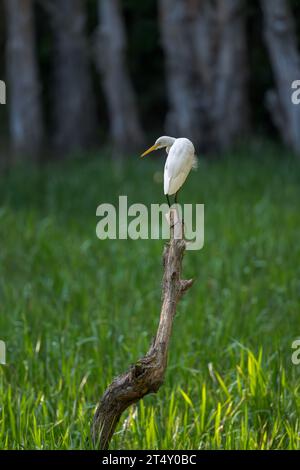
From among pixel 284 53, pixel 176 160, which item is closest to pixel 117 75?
pixel 284 53

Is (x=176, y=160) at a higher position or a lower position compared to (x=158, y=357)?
higher

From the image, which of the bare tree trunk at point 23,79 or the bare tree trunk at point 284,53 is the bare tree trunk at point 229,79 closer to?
the bare tree trunk at point 284,53

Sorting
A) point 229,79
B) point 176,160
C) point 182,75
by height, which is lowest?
point 176,160

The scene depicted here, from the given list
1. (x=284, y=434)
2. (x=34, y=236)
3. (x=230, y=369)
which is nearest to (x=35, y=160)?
(x=34, y=236)

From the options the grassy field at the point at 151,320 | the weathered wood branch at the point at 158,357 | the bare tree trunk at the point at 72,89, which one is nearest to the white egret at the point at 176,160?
the weathered wood branch at the point at 158,357

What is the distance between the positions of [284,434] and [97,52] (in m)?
13.8

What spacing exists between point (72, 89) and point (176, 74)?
2.60 m

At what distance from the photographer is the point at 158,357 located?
349 centimetres

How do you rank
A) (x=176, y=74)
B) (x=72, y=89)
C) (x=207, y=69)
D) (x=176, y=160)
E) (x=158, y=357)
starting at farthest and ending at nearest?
1. (x=72, y=89)
2. (x=176, y=74)
3. (x=207, y=69)
4. (x=158, y=357)
5. (x=176, y=160)

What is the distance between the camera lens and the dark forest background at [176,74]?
15812mm

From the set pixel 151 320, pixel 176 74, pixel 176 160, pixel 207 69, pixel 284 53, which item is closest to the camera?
pixel 176 160

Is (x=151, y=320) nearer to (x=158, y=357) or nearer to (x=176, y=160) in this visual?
(x=158, y=357)

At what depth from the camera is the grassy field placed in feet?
14.8

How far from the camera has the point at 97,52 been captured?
17.6 metres
